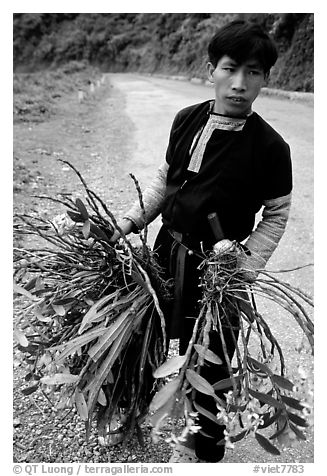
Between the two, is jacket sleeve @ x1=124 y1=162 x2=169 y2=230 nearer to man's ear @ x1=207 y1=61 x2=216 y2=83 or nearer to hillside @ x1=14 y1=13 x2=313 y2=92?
man's ear @ x1=207 y1=61 x2=216 y2=83

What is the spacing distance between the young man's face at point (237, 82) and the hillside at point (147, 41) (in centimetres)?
823

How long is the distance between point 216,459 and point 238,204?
0.82 metres

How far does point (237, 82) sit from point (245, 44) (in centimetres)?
9

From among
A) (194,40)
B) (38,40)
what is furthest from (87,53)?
(194,40)

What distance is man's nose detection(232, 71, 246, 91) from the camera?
3.77 ft

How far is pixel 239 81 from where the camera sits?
45.3 inches

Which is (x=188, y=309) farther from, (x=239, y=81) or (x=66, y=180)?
(x=66, y=180)

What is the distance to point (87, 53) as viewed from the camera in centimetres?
2702

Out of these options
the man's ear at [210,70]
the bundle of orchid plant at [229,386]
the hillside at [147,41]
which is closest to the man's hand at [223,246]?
the bundle of orchid plant at [229,386]

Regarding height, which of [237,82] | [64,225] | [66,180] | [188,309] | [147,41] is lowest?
[66,180]

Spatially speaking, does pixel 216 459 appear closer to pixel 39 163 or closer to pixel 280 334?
pixel 280 334

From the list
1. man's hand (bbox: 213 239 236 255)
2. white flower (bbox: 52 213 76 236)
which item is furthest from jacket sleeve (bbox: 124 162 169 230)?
man's hand (bbox: 213 239 236 255)

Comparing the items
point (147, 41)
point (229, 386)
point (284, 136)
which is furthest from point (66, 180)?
point (147, 41)

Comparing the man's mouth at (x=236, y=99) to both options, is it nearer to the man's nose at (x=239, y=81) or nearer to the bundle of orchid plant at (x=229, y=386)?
the man's nose at (x=239, y=81)
